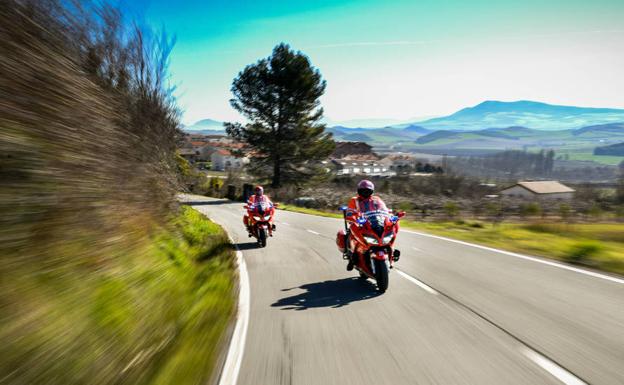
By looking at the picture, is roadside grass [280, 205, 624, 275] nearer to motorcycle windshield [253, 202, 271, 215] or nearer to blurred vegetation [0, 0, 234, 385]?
motorcycle windshield [253, 202, 271, 215]

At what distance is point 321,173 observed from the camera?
145ft

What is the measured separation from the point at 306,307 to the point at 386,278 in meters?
1.57

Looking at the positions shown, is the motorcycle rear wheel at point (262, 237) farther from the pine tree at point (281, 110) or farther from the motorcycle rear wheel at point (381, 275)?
the pine tree at point (281, 110)

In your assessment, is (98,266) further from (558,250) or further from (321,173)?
(321,173)

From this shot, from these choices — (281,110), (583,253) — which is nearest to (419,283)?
(583,253)

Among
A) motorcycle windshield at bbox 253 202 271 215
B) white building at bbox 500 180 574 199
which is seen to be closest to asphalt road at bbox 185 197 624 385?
motorcycle windshield at bbox 253 202 271 215

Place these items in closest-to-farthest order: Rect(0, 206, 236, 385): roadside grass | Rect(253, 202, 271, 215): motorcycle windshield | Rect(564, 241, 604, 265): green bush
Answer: Rect(0, 206, 236, 385): roadside grass → Rect(564, 241, 604, 265): green bush → Rect(253, 202, 271, 215): motorcycle windshield

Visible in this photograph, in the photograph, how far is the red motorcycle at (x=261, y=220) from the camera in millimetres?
12922

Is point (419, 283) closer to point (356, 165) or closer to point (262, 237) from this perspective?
point (262, 237)

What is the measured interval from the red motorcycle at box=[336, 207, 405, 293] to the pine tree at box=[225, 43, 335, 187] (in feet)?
108

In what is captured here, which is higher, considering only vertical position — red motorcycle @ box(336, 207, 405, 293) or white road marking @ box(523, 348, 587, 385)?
red motorcycle @ box(336, 207, 405, 293)

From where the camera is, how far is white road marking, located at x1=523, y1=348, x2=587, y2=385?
3685 mm

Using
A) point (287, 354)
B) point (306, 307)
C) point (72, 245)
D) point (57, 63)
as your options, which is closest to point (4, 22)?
point (57, 63)

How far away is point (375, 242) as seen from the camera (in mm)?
7301
